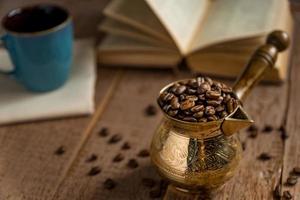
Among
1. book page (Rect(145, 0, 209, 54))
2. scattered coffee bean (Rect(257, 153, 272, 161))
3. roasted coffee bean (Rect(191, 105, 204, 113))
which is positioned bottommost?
scattered coffee bean (Rect(257, 153, 272, 161))

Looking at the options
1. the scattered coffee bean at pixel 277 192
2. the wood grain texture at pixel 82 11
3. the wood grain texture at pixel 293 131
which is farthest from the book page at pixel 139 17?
the scattered coffee bean at pixel 277 192

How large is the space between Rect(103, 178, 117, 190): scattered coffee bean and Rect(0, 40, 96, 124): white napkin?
150 millimetres

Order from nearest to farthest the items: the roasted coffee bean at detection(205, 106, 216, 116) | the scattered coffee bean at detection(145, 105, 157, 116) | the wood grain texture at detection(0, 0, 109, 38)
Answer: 1. the roasted coffee bean at detection(205, 106, 216, 116)
2. the scattered coffee bean at detection(145, 105, 157, 116)
3. the wood grain texture at detection(0, 0, 109, 38)

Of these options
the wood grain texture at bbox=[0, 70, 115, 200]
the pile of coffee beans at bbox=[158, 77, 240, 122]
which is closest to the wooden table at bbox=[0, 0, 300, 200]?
the wood grain texture at bbox=[0, 70, 115, 200]

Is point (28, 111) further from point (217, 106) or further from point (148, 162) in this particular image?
point (217, 106)

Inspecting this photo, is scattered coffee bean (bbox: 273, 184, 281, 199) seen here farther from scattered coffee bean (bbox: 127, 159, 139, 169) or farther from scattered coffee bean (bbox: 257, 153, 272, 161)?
scattered coffee bean (bbox: 127, 159, 139, 169)

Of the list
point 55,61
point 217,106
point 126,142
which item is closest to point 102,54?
point 55,61

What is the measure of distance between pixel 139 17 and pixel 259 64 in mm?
261

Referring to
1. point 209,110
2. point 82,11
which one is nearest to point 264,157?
point 209,110

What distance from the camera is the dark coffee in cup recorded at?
807mm

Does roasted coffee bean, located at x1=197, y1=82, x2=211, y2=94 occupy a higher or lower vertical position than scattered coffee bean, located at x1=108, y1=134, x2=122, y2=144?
higher

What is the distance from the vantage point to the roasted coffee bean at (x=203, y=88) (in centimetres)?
59

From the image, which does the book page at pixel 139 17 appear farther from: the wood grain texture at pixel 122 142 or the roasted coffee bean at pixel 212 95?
the roasted coffee bean at pixel 212 95

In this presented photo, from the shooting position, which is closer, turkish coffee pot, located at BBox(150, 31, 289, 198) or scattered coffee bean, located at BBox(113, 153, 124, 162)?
turkish coffee pot, located at BBox(150, 31, 289, 198)
